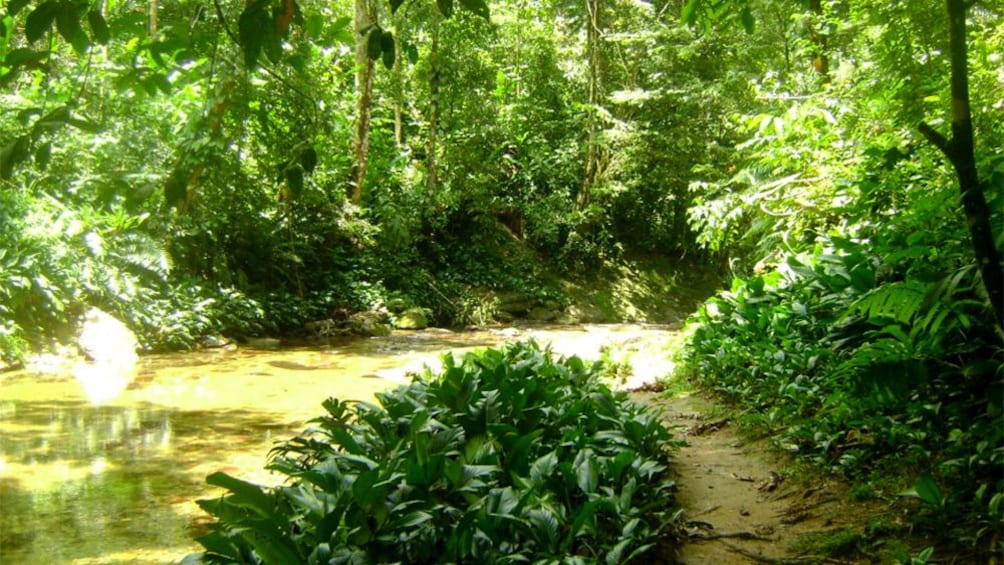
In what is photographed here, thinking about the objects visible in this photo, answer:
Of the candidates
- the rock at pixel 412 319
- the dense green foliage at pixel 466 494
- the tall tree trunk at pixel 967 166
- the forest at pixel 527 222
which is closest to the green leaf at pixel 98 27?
the forest at pixel 527 222

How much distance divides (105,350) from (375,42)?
9.69 metres

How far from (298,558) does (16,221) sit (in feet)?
31.5

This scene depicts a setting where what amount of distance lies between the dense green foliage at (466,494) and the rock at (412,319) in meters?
10.8

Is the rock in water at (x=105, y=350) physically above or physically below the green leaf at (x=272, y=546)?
above

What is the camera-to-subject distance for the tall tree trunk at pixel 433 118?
48.9 feet

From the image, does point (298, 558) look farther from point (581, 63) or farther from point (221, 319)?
point (581, 63)

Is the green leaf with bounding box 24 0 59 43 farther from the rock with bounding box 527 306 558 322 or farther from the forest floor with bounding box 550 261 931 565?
the rock with bounding box 527 306 558 322

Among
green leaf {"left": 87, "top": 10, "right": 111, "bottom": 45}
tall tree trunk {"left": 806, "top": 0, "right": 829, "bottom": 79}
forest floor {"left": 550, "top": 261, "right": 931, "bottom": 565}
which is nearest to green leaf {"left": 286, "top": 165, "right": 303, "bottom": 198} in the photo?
green leaf {"left": 87, "top": 10, "right": 111, "bottom": 45}

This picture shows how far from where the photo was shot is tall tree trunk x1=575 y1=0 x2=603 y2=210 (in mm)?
16978

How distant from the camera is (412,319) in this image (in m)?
14.6

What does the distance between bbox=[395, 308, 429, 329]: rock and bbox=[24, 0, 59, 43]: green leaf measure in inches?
515

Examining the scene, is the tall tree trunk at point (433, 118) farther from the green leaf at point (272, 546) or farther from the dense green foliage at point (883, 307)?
the green leaf at point (272, 546)

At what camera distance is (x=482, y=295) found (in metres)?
16.7

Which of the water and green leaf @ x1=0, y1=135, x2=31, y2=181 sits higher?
green leaf @ x1=0, y1=135, x2=31, y2=181
